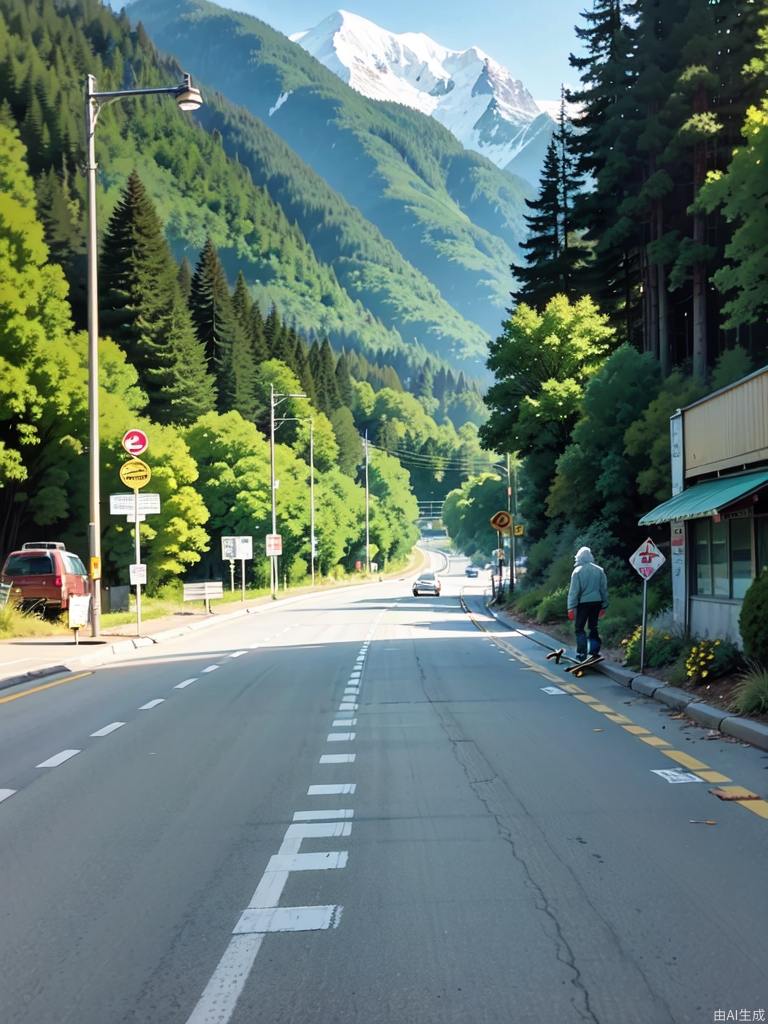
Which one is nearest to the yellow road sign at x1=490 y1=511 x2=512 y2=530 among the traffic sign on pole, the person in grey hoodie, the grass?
the traffic sign on pole

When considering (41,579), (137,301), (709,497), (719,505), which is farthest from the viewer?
(137,301)

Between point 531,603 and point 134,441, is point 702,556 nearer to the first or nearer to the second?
point 134,441

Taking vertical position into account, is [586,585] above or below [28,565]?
below

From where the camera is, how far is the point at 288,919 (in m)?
5.30

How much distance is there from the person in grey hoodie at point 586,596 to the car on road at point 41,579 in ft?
47.1

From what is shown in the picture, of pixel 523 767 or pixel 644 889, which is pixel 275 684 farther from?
pixel 644 889

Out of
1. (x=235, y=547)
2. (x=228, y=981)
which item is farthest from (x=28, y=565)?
(x=228, y=981)

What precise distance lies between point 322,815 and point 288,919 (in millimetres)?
2289

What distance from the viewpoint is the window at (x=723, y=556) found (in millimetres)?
16766

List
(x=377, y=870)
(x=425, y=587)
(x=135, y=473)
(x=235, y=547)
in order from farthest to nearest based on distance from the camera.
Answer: (x=425, y=587), (x=235, y=547), (x=135, y=473), (x=377, y=870)

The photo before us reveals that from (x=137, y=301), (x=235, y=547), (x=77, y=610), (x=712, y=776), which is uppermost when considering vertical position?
(x=137, y=301)

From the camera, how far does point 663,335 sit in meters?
40.5

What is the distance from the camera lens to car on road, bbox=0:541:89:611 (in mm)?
28266

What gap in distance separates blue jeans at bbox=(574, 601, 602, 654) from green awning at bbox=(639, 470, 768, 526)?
191 cm
